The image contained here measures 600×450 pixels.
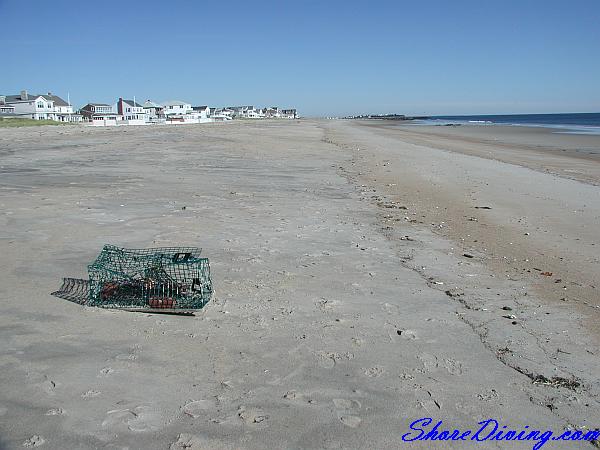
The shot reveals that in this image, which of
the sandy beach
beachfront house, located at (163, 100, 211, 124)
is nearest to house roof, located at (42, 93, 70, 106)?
beachfront house, located at (163, 100, 211, 124)

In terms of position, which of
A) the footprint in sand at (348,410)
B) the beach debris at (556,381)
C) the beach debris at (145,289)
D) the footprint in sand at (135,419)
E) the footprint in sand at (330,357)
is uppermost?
the beach debris at (145,289)

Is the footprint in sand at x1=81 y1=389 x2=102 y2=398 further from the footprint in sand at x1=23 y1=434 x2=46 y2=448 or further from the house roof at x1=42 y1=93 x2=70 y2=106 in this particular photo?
the house roof at x1=42 y1=93 x2=70 y2=106

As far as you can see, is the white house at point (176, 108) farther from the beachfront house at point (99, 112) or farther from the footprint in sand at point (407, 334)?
the footprint in sand at point (407, 334)

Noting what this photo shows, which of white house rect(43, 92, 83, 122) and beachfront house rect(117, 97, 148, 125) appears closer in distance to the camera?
white house rect(43, 92, 83, 122)

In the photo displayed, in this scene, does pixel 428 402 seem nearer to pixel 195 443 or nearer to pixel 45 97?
pixel 195 443

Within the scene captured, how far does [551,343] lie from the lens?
5.23 metres

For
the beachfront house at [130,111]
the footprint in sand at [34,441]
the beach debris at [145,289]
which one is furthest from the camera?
the beachfront house at [130,111]

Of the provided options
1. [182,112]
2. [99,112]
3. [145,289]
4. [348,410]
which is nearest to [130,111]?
[99,112]

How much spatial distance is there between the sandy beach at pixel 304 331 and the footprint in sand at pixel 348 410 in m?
0.02

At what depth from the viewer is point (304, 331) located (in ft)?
17.4

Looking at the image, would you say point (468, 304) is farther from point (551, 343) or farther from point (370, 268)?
point (370, 268)

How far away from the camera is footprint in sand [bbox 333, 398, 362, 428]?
3783 mm

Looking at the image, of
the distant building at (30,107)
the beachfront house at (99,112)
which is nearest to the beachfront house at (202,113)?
the beachfront house at (99,112)

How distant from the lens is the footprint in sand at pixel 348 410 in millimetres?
3783
